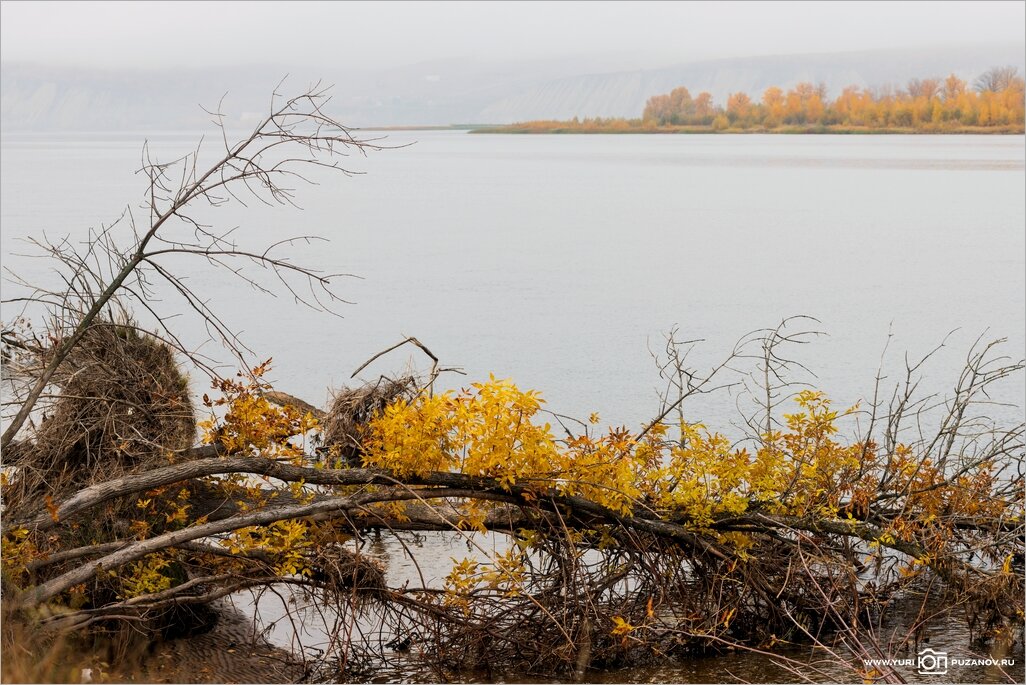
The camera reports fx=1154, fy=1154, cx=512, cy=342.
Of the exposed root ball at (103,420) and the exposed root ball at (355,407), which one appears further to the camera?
the exposed root ball at (355,407)

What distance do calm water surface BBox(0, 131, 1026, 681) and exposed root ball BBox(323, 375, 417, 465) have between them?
6.63 feet

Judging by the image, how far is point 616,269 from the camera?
26.9 metres

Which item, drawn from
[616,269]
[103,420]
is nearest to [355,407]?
[103,420]

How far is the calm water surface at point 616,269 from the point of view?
16031 mm

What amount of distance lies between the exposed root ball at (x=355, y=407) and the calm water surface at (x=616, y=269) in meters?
2.02

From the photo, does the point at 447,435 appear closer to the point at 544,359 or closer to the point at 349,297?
the point at 544,359

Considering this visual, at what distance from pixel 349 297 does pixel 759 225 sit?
54.1 ft

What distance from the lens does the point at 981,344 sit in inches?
719

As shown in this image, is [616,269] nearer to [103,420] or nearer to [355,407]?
[355,407]

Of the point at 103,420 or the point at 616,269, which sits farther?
the point at 616,269

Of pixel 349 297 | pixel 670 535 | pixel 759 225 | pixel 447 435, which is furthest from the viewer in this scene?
pixel 759 225

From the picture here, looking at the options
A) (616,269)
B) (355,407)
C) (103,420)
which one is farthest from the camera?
(616,269)

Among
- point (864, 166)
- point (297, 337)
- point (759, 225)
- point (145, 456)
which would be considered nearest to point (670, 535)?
point (145, 456)

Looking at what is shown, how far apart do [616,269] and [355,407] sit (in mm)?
16587
